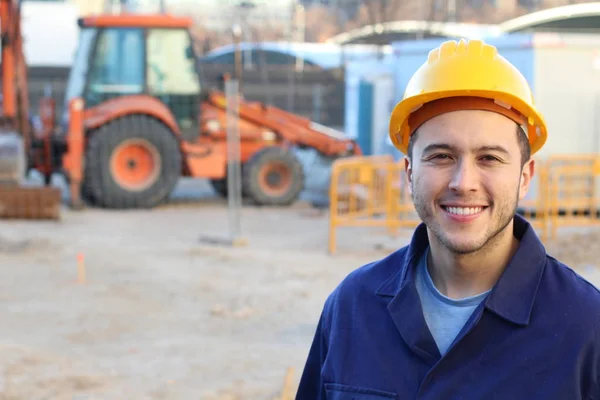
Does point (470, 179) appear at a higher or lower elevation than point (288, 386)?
higher

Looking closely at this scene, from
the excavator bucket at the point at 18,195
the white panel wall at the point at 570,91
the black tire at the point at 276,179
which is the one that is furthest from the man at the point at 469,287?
Answer: the black tire at the point at 276,179

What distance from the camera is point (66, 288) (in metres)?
9.36

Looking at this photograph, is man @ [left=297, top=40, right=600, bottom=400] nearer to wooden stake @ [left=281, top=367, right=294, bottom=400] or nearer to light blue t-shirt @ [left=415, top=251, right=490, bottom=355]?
light blue t-shirt @ [left=415, top=251, right=490, bottom=355]

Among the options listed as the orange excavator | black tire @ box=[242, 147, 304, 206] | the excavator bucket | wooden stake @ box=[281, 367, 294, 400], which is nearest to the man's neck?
wooden stake @ box=[281, 367, 294, 400]

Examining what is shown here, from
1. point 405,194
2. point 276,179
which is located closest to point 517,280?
point 405,194

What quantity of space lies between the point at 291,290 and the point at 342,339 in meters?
7.02

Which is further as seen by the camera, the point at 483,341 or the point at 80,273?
the point at 80,273

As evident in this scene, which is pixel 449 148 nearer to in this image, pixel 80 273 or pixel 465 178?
pixel 465 178

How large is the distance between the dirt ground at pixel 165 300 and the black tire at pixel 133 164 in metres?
0.64

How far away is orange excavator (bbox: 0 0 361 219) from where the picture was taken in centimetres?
1541

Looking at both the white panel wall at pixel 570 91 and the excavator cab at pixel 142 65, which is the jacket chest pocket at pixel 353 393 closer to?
the white panel wall at pixel 570 91

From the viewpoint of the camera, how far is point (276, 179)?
54.4ft

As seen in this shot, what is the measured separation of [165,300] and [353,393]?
6812 millimetres

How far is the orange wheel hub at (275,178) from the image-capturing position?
16438 millimetres
